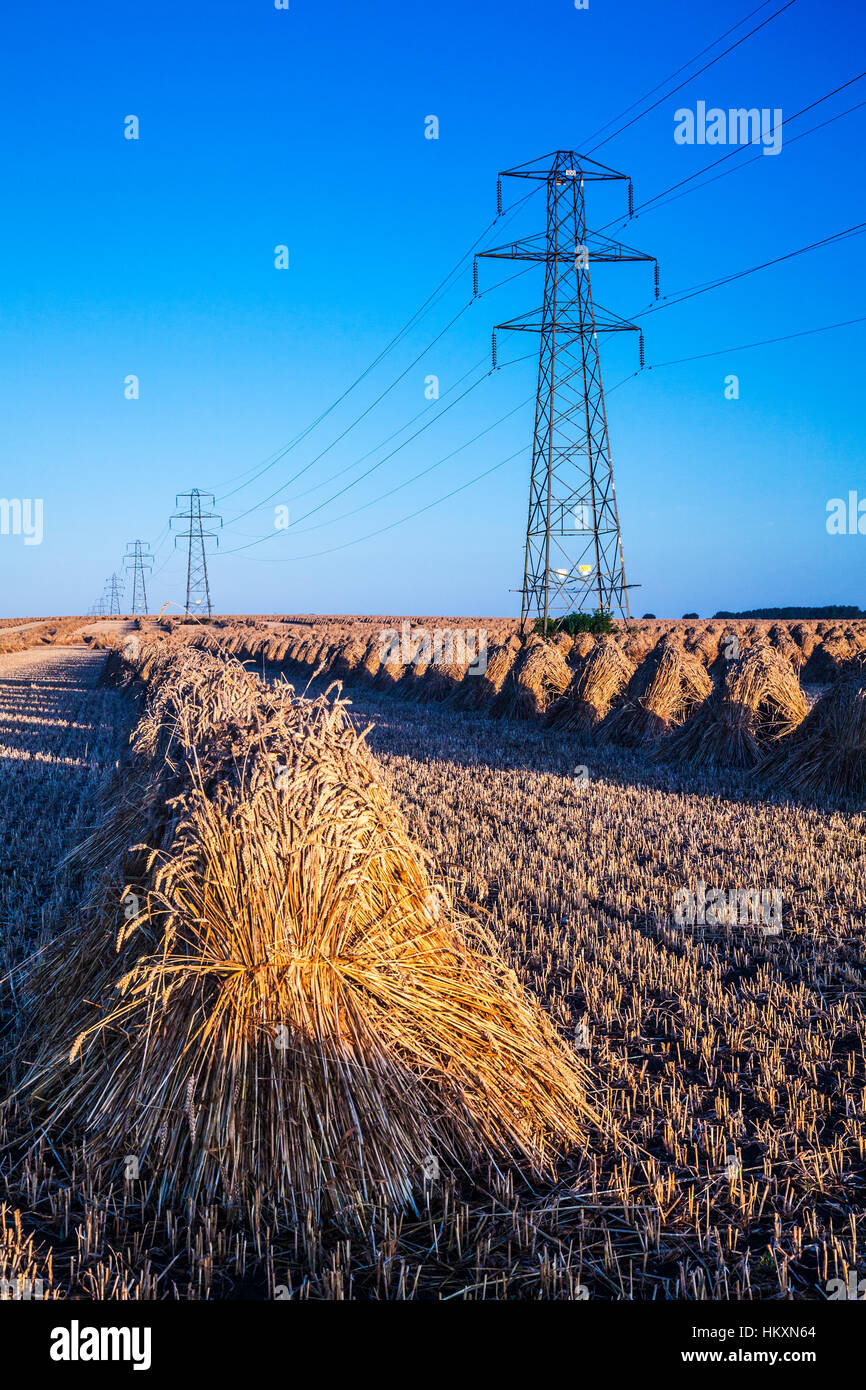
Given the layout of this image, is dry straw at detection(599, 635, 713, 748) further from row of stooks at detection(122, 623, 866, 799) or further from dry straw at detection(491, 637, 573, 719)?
dry straw at detection(491, 637, 573, 719)

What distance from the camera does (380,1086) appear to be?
9.97 ft

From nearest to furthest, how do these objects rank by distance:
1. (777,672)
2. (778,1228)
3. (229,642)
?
(778,1228) < (777,672) < (229,642)

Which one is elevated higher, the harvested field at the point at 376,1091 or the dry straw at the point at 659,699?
the dry straw at the point at 659,699

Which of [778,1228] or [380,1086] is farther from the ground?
[380,1086]

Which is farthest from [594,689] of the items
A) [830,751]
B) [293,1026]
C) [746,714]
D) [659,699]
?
[293,1026]

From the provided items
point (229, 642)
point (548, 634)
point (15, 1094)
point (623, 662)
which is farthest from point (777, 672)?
point (229, 642)

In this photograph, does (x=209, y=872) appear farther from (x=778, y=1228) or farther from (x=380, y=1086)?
(x=778, y=1228)

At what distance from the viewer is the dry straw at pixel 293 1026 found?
2.91m

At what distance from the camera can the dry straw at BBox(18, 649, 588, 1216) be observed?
2.91 m

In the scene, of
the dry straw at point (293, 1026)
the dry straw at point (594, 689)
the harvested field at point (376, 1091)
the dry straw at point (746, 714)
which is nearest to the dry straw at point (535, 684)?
the dry straw at point (594, 689)

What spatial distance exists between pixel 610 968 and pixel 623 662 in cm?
1154

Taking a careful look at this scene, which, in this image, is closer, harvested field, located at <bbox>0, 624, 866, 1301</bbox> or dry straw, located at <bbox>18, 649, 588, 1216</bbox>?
harvested field, located at <bbox>0, 624, 866, 1301</bbox>

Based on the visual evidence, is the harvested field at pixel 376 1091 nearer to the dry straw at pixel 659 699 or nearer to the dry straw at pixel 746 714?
the dry straw at pixel 746 714

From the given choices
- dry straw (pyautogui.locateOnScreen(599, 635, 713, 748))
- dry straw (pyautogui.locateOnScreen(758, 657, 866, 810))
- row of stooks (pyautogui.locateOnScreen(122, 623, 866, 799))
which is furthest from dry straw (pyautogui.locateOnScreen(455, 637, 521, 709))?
dry straw (pyautogui.locateOnScreen(758, 657, 866, 810))
